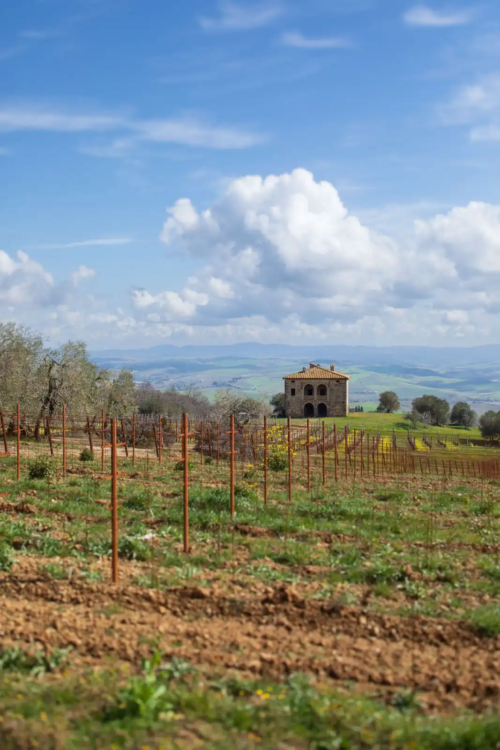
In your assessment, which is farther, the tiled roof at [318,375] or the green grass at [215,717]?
the tiled roof at [318,375]

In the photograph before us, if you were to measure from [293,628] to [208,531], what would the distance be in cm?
670

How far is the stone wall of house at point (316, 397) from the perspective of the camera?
358 feet

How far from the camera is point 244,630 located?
27.6 ft

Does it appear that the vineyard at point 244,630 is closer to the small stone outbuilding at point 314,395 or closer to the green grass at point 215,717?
the green grass at point 215,717

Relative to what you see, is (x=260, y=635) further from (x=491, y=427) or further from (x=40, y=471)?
(x=491, y=427)

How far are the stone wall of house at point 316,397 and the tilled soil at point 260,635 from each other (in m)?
99.8

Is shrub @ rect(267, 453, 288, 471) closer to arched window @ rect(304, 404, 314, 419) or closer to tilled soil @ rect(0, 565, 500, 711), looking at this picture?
tilled soil @ rect(0, 565, 500, 711)

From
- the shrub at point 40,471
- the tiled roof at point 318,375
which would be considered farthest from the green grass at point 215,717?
the tiled roof at point 318,375

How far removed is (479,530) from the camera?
16.8 meters

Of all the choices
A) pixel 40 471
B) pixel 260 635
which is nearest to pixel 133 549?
pixel 260 635

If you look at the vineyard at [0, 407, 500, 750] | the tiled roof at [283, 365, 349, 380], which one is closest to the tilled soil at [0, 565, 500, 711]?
the vineyard at [0, 407, 500, 750]

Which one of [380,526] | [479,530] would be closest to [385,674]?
[380,526]

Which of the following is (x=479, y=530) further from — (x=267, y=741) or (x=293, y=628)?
(x=267, y=741)

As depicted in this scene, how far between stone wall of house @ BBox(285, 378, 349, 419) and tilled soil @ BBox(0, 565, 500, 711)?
3928 inches
